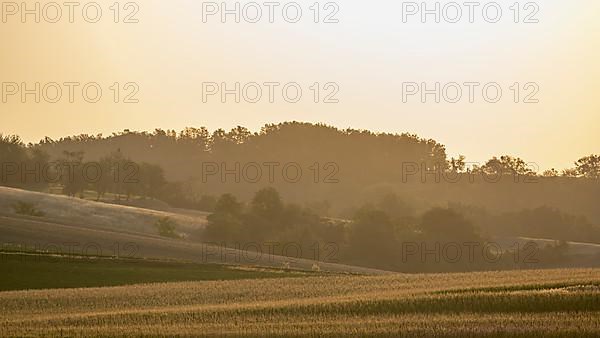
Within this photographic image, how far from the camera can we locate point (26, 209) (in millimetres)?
94062

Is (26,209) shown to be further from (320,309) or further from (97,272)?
(320,309)

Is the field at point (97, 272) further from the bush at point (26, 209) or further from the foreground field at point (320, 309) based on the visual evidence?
→ the bush at point (26, 209)

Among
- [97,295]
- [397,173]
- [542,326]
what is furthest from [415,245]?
[397,173]

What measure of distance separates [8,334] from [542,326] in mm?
14003

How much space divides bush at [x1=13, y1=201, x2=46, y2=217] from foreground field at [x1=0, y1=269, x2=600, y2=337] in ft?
162

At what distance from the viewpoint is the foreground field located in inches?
1182

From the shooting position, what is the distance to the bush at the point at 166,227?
318ft

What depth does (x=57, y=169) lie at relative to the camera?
418 ft

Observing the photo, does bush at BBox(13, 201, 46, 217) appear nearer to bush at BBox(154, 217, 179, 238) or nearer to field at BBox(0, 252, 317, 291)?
bush at BBox(154, 217, 179, 238)

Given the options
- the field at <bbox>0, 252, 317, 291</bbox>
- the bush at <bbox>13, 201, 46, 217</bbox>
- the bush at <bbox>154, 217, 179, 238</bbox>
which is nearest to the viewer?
the field at <bbox>0, 252, 317, 291</bbox>

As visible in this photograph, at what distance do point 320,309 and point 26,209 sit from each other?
6333cm

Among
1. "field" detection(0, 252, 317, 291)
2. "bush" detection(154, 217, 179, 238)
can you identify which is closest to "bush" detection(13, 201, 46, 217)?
"bush" detection(154, 217, 179, 238)

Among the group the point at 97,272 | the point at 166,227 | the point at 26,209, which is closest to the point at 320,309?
the point at 97,272

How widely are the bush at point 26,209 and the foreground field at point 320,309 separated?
162 ft
